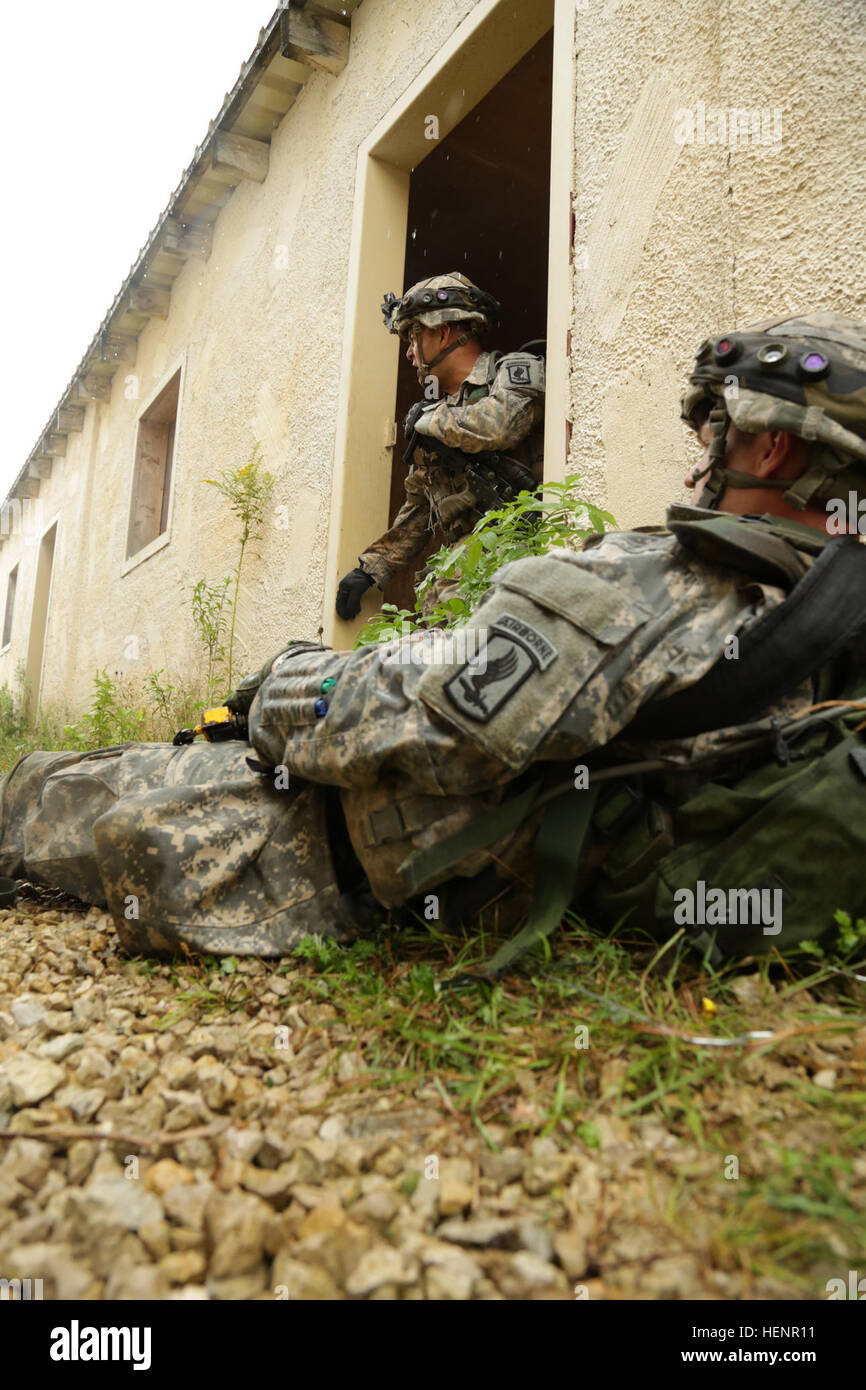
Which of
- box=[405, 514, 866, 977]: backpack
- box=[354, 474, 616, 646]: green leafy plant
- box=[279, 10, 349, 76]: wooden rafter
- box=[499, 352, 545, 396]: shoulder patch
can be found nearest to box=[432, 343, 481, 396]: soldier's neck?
box=[499, 352, 545, 396]: shoulder patch

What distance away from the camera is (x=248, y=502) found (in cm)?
448

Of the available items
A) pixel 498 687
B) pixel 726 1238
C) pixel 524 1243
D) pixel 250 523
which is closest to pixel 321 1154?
pixel 524 1243

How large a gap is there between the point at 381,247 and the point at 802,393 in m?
3.02

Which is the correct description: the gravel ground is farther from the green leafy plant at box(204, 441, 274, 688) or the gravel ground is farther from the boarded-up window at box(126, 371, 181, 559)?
the boarded-up window at box(126, 371, 181, 559)

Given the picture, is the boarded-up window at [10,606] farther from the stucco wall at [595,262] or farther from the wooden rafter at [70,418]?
the stucco wall at [595,262]

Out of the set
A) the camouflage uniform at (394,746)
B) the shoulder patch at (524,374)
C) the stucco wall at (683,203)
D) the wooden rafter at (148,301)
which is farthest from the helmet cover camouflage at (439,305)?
the wooden rafter at (148,301)

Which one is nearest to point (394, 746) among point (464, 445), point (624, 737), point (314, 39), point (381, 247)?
point (624, 737)

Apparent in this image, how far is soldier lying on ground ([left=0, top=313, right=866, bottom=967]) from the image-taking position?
1.28 m

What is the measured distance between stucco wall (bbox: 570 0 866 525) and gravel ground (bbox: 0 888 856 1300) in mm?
Answer: 1630

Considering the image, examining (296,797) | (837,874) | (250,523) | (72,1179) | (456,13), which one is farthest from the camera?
(250,523)

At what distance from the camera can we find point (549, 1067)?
3.67 feet

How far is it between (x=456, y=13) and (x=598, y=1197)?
405 centimetres

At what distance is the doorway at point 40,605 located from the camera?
1012 cm

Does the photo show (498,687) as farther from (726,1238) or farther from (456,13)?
(456,13)
